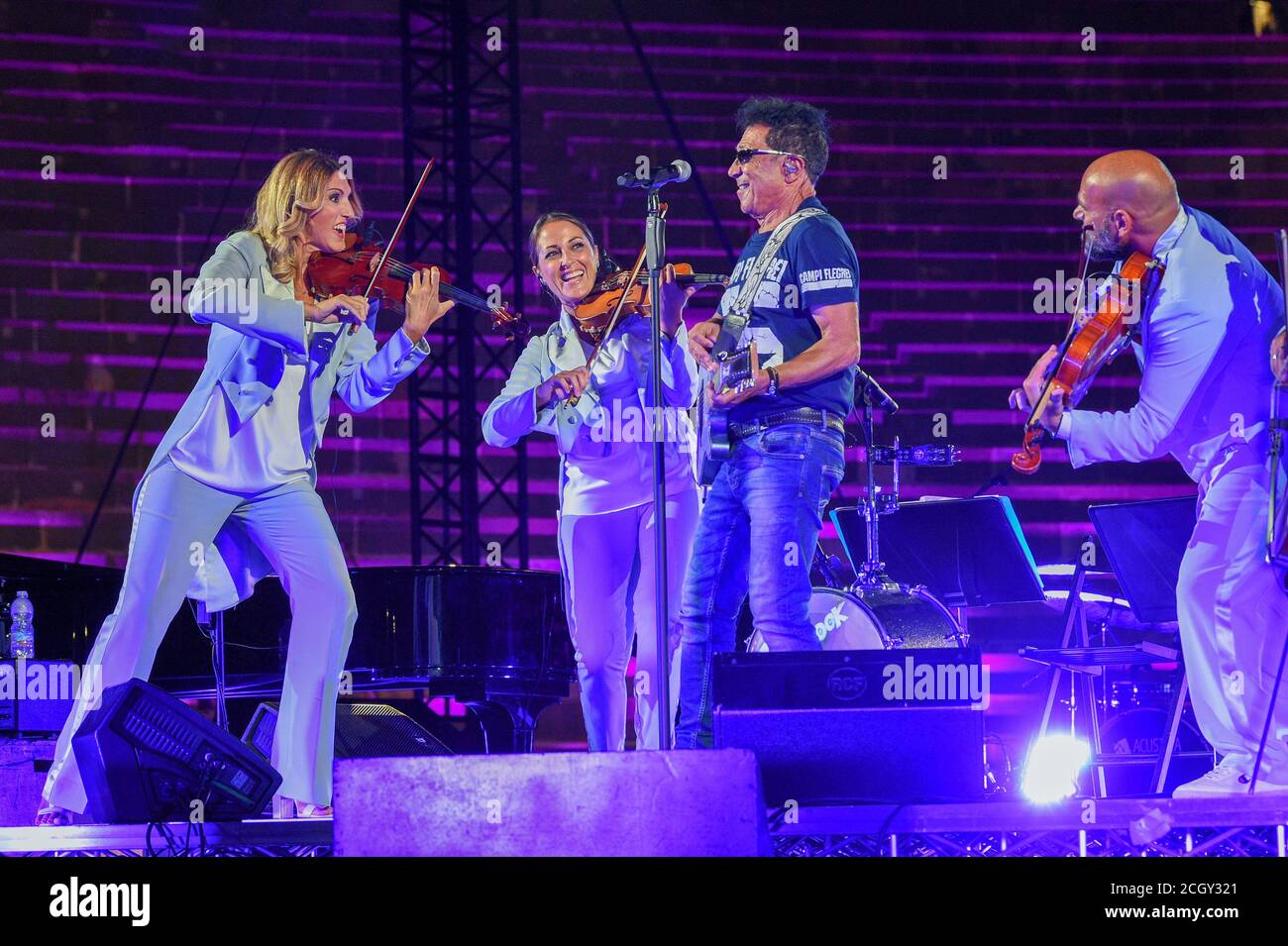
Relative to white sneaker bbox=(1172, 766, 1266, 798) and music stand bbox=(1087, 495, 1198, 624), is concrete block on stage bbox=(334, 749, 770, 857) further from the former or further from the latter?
music stand bbox=(1087, 495, 1198, 624)

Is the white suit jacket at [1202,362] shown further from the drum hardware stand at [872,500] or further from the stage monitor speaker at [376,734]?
the stage monitor speaker at [376,734]

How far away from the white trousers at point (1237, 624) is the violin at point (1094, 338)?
402 millimetres

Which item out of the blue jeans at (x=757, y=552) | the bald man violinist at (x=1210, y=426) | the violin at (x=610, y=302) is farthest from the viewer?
the violin at (x=610, y=302)

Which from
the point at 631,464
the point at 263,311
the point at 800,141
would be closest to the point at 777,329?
the point at 800,141

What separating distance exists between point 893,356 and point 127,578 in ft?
18.1

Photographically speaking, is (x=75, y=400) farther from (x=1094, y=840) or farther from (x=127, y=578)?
(x=1094, y=840)

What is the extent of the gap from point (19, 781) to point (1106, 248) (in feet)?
11.1

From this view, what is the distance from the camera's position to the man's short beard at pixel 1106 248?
3.62 m

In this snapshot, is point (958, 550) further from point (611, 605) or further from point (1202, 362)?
point (1202, 362)

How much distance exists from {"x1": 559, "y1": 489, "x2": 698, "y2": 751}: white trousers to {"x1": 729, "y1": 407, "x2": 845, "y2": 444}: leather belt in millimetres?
661

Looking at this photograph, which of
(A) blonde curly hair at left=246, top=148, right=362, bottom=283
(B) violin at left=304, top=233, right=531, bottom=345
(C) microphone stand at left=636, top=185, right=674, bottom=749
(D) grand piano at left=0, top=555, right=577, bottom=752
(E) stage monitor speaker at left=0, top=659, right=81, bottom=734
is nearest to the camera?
(C) microphone stand at left=636, top=185, right=674, bottom=749

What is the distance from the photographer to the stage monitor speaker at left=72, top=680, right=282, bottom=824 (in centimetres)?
341

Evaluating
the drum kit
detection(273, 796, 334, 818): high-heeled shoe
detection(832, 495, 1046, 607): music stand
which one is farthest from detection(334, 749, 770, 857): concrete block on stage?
detection(832, 495, 1046, 607): music stand

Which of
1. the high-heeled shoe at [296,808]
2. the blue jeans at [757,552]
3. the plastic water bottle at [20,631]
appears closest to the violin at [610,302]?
the blue jeans at [757,552]
